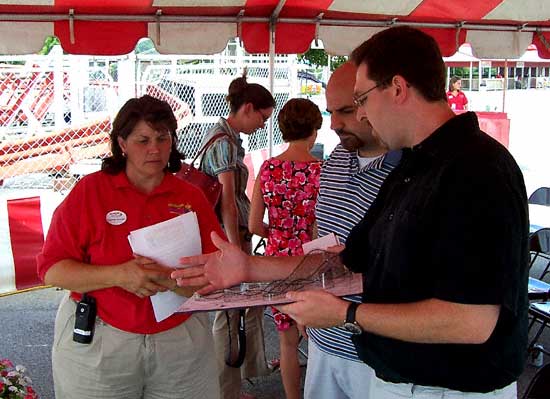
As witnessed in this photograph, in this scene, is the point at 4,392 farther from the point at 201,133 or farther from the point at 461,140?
the point at 201,133

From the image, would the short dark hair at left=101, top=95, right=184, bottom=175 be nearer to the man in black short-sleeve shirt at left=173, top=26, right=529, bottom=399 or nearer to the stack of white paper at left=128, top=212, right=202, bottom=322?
the stack of white paper at left=128, top=212, right=202, bottom=322

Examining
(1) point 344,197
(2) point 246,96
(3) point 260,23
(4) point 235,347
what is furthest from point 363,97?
(3) point 260,23

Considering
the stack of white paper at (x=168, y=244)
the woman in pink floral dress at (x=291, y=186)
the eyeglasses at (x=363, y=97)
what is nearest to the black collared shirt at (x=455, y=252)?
the eyeglasses at (x=363, y=97)

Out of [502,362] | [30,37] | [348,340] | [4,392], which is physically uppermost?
[30,37]

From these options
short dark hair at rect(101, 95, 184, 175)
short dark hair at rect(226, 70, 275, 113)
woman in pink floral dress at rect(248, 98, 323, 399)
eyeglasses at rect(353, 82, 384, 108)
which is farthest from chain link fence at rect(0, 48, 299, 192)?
eyeglasses at rect(353, 82, 384, 108)

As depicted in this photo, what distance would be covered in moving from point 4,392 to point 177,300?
0.73 meters

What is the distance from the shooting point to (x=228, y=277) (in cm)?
171

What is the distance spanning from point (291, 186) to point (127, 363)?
132cm

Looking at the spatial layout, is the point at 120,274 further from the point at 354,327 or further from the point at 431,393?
the point at 431,393

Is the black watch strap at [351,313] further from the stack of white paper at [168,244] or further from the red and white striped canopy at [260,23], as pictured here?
the red and white striped canopy at [260,23]

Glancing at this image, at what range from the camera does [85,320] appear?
2.13 meters

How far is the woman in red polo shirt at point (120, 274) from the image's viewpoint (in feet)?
7.03

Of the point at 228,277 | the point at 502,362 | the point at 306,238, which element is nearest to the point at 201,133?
the point at 306,238

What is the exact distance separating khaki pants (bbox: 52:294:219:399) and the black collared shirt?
3.01 feet
